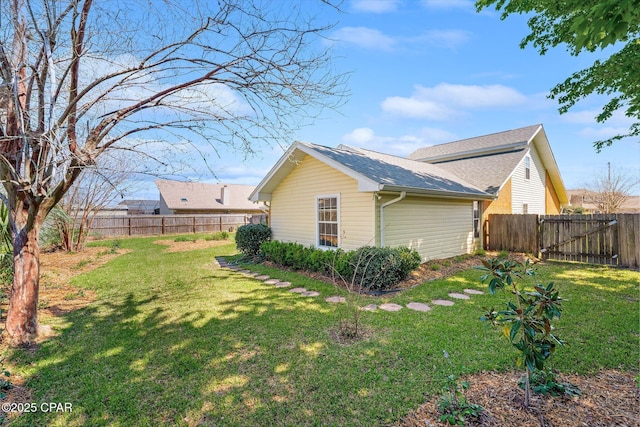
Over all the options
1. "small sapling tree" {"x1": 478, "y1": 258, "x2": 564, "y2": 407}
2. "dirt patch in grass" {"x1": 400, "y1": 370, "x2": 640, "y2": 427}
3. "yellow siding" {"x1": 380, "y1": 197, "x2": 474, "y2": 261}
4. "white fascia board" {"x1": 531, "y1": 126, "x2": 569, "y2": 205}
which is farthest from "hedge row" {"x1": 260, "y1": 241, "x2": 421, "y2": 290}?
"white fascia board" {"x1": 531, "y1": 126, "x2": 569, "y2": 205}

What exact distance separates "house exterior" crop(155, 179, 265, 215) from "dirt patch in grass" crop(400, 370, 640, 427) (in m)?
26.7

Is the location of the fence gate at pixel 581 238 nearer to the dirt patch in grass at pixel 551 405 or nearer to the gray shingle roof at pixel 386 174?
the gray shingle roof at pixel 386 174

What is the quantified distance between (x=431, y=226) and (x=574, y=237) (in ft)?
15.7

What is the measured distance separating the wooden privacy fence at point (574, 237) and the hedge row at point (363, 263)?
5.96 m

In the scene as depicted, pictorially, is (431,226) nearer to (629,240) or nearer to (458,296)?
(458,296)

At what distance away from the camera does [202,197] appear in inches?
1230

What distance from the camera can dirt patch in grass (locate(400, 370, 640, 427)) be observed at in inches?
96.2

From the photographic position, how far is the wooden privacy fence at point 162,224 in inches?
752

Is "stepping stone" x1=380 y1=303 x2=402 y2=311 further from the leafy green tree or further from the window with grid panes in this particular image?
the leafy green tree

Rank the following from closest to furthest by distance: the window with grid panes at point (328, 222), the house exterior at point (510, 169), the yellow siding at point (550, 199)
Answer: the window with grid panes at point (328, 222) → the house exterior at point (510, 169) → the yellow siding at point (550, 199)

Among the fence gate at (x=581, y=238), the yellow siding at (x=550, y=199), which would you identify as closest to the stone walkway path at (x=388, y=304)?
the fence gate at (x=581, y=238)

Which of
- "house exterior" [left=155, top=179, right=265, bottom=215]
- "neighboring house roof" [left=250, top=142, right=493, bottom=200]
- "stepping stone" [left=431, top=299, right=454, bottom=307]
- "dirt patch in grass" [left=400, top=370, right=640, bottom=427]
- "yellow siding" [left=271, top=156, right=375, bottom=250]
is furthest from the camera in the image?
"house exterior" [left=155, top=179, right=265, bottom=215]

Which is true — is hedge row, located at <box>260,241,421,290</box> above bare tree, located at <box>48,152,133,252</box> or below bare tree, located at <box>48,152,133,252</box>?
below

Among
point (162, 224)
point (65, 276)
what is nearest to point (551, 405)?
point (65, 276)
